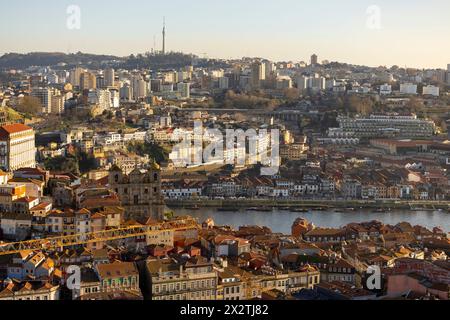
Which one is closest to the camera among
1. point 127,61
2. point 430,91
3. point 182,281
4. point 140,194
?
point 182,281

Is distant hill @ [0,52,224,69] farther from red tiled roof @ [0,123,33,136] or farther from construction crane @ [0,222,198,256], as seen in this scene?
construction crane @ [0,222,198,256]

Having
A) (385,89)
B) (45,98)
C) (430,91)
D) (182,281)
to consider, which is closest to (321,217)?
(182,281)

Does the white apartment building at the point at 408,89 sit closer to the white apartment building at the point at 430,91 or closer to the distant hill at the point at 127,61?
the white apartment building at the point at 430,91

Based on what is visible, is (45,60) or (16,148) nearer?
(16,148)

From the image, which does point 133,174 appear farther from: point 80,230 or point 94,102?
point 94,102

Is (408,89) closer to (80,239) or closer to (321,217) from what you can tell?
(321,217)

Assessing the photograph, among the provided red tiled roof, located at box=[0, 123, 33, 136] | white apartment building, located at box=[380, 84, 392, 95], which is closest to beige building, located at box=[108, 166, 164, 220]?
red tiled roof, located at box=[0, 123, 33, 136]
